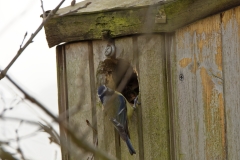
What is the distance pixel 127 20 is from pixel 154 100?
1.32 ft

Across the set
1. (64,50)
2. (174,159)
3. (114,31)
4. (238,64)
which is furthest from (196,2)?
(64,50)

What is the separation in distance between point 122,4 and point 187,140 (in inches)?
29.1

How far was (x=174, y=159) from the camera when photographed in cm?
229

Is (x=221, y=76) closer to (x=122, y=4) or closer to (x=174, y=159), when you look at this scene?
(x=174, y=159)

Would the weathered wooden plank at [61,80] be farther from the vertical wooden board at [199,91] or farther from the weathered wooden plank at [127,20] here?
the vertical wooden board at [199,91]

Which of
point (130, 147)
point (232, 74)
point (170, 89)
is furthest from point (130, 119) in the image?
point (232, 74)

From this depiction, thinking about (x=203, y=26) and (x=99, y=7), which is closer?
(x=203, y=26)

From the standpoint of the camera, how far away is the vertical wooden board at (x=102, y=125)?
2.61m

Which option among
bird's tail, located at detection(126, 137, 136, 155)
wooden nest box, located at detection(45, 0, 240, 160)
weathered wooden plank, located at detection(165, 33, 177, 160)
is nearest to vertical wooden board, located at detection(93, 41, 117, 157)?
wooden nest box, located at detection(45, 0, 240, 160)

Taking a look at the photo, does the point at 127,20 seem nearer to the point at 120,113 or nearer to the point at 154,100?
the point at 154,100

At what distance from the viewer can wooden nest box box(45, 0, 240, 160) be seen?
201cm

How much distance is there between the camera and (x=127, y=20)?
2.34 metres

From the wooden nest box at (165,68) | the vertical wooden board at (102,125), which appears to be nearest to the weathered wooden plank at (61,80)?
the wooden nest box at (165,68)

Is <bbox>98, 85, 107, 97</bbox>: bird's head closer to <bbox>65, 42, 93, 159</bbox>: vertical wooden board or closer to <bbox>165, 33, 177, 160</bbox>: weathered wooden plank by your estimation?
<bbox>65, 42, 93, 159</bbox>: vertical wooden board
